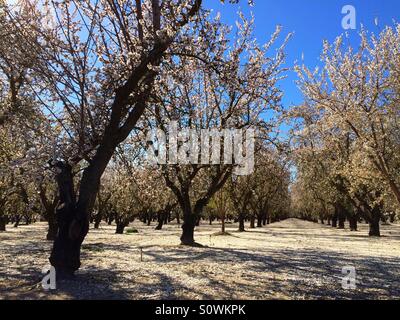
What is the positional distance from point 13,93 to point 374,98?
18238 millimetres

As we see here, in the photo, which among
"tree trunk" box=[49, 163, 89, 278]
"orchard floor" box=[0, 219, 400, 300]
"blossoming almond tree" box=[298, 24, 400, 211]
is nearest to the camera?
"orchard floor" box=[0, 219, 400, 300]

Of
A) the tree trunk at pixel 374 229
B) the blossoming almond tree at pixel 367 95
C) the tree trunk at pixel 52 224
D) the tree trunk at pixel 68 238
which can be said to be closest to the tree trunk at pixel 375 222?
the tree trunk at pixel 374 229

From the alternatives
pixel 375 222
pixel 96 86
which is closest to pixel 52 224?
pixel 96 86

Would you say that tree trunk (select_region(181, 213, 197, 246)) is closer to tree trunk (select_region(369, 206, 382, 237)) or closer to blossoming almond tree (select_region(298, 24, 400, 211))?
blossoming almond tree (select_region(298, 24, 400, 211))

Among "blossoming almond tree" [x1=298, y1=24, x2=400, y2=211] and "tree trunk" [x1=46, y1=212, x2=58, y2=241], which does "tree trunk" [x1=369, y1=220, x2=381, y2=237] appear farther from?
"tree trunk" [x1=46, y1=212, x2=58, y2=241]

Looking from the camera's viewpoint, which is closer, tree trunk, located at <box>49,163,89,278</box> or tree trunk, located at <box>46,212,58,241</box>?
tree trunk, located at <box>49,163,89,278</box>

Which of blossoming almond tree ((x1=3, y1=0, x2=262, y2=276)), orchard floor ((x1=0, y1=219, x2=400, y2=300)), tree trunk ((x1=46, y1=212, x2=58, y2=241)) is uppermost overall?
blossoming almond tree ((x1=3, y1=0, x2=262, y2=276))

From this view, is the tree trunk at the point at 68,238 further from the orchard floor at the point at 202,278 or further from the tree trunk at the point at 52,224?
the tree trunk at the point at 52,224

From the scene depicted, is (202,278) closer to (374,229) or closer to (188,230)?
(188,230)

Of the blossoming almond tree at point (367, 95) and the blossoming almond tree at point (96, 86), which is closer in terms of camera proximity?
the blossoming almond tree at point (96, 86)

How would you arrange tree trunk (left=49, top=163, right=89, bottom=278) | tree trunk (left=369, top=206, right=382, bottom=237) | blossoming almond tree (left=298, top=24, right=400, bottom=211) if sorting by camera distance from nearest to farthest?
tree trunk (left=49, top=163, right=89, bottom=278), blossoming almond tree (left=298, top=24, right=400, bottom=211), tree trunk (left=369, top=206, right=382, bottom=237)

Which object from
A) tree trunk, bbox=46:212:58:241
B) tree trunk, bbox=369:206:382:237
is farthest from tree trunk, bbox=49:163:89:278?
tree trunk, bbox=369:206:382:237

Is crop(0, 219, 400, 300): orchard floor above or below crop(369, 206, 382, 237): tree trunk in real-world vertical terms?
below
